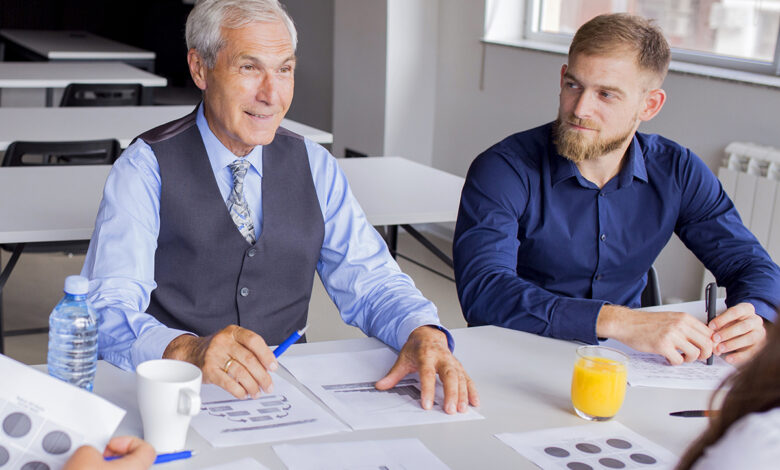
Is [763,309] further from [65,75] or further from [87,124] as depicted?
[65,75]

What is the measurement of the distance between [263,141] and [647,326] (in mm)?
806

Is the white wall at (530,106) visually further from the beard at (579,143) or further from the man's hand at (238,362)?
the man's hand at (238,362)

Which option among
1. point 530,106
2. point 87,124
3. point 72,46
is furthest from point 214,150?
point 72,46

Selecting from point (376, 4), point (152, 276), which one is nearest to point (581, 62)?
point (152, 276)

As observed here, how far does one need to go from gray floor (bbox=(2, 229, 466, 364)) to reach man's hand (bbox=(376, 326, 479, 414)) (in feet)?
6.65

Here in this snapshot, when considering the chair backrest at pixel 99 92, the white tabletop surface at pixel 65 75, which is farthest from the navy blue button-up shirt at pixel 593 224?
the white tabletop surface at pixel 65 75

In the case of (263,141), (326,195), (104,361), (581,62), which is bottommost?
(104,361)

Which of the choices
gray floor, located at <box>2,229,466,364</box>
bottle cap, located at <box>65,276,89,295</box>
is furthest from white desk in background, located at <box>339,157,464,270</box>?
bottle cap, located at <box>65,276,89,295</box>

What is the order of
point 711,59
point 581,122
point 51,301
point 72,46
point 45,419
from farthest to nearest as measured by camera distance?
point 72,46 < point 51,301 < point 711,59 < point 581,122 < point 45,419

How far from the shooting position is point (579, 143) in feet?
6.49

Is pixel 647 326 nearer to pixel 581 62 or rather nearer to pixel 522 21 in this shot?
pixel 581 62

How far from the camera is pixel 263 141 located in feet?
5.85

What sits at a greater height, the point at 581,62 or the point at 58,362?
the point at 581,62

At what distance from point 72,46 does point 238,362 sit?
18.8 ft
